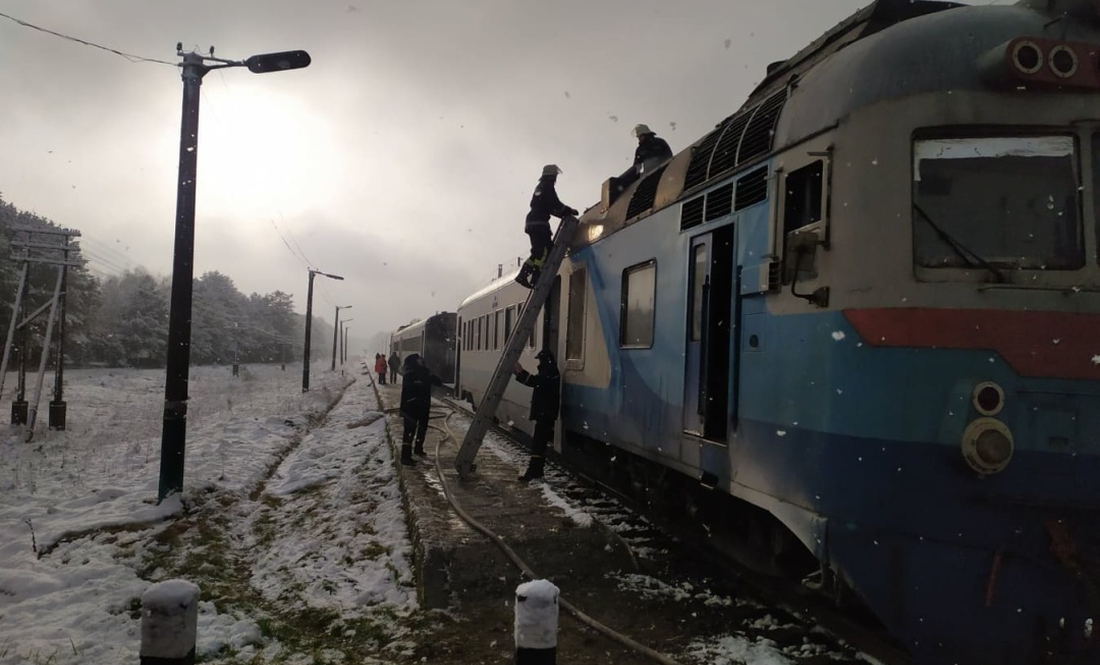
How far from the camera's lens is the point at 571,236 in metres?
9.05

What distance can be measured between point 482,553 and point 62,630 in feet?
9.90

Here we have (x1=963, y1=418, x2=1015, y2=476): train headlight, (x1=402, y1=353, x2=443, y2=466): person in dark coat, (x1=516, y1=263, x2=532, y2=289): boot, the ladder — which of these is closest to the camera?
(x1=963, y1=418, x2=1015, y2=476): train headlight

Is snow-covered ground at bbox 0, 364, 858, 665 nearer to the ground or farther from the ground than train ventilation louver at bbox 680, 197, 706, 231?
nearer to the ground

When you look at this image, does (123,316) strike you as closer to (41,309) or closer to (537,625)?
(41,309)

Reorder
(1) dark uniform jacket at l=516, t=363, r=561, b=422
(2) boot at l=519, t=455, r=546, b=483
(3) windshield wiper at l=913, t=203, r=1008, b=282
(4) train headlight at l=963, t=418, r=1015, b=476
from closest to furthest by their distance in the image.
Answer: (4) train headlight at l=963, t=418, r=1015, b=476
(3) windshield wiper at l=913, t=203, r=1008, b=282
(1) dark uniform jacket at l=516, t=363, r=561, b=422
(2) boot at l=519, t=455, r=546, b=483

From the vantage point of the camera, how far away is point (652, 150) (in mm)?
8250

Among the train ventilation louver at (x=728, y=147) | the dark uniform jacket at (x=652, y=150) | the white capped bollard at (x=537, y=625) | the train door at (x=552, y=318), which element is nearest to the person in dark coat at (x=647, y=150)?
the dark uniform jacket at (x=652, y=150)

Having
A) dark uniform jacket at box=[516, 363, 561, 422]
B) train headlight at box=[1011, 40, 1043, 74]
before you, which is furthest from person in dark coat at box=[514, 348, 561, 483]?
train headlight at box=[1011, 40, 1043, 74]

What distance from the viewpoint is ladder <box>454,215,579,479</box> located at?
9117 millimetres

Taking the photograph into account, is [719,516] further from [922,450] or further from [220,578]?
[220,578]

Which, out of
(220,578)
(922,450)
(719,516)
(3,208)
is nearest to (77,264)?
(220,578)

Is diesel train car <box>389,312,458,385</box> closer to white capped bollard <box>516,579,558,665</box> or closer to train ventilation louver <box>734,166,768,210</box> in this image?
train ventilation louver <box>734,166,768,210</box>

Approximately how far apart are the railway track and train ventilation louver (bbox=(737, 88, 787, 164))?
2885 mm

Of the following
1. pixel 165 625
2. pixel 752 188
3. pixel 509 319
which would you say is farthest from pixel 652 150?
pixel 165 625
